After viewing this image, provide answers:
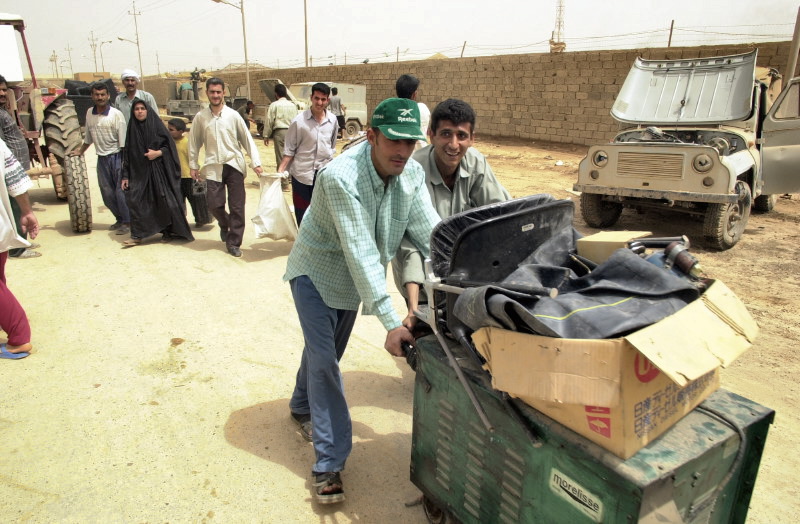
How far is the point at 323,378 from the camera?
2453mm

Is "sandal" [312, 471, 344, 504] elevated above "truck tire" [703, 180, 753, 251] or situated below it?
below

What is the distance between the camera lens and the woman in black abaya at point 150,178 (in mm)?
6039

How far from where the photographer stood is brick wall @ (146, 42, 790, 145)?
15.7 meters

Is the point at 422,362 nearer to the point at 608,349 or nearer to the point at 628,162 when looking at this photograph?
the point at 608,349

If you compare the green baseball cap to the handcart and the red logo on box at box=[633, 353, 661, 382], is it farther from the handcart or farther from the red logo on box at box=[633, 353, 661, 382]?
the red logo on box at box=[633, 353, 661, 382]

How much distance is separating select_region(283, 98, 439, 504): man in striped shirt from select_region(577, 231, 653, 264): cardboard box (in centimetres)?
68

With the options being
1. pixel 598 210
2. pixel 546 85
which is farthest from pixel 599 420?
pixel 546 85

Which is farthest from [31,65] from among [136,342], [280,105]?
[136,342]

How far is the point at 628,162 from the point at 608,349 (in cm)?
608

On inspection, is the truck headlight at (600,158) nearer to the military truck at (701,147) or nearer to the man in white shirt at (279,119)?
the military truck at (701,147)

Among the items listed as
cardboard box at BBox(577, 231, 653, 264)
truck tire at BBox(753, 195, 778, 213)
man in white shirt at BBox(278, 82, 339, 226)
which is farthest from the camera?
truck tire at BBox(753, 195, 778, 213)

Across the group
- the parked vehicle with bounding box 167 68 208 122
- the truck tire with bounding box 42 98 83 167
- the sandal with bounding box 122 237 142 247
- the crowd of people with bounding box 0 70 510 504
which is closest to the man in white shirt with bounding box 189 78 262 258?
the sandal with bounding box 122 237 142 247

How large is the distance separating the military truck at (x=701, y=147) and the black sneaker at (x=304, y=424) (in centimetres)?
526

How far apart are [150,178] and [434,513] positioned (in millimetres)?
5299
